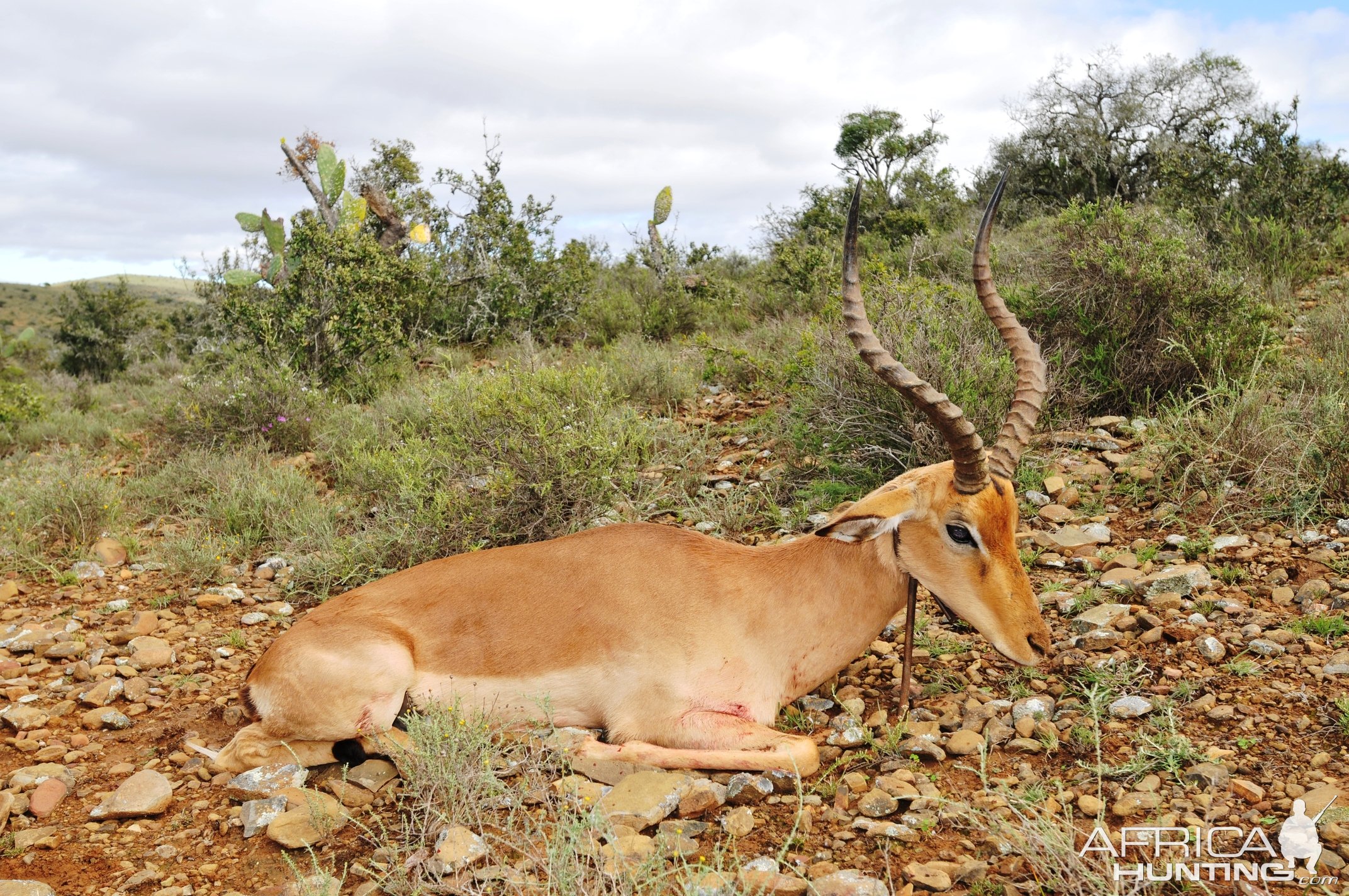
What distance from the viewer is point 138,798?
4.21 m

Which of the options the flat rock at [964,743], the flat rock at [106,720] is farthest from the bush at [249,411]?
the flat rock at [964,743]

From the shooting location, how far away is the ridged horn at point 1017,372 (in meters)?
4.46

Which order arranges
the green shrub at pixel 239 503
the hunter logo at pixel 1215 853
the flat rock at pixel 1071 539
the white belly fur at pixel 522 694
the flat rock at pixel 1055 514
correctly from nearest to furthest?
the hunter logo at pixel 1215 853 → the white belly fur at pixel 522 694 → the flat rock at pixel 1071 539 → the flat rock at pixel 1055 514 → the green shrub at pixel 239 503

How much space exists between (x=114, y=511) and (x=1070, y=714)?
7.54 metres

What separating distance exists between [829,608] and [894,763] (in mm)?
740

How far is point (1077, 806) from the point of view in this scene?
3619mm

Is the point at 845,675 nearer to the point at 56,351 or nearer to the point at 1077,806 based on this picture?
the point at 1077,806

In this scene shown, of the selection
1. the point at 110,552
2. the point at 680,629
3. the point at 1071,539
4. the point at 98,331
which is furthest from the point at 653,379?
the point at 98,331

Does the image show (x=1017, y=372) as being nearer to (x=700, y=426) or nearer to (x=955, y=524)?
(x=955, y=524)

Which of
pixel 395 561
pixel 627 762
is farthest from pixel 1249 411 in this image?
pixel 395 561

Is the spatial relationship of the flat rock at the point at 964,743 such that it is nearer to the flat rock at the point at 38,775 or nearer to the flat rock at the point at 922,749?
the flat rock at the point at 922,749

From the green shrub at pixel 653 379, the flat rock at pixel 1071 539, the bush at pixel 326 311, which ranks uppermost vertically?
the bush at pixel 326 311

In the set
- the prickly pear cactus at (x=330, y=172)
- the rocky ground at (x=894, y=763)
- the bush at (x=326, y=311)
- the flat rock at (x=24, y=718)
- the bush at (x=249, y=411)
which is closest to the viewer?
the rocky ground at (x=894, y=763)

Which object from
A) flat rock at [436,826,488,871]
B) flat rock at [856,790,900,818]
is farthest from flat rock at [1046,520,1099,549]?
flat rock at [436,826,488,871]
